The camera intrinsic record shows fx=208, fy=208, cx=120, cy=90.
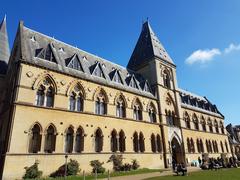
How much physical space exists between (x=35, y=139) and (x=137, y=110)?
1658cm

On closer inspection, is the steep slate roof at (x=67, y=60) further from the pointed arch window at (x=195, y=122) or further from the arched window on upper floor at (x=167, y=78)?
the pointed arch window at (x=195, y=122)

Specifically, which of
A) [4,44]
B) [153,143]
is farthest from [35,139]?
[4,44]

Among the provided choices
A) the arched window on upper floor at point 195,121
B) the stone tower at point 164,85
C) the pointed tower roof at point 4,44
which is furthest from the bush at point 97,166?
the arched window on upper floor at point 195,121

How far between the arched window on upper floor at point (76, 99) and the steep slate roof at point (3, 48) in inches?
462

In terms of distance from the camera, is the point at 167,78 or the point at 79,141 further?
the point at 167,78

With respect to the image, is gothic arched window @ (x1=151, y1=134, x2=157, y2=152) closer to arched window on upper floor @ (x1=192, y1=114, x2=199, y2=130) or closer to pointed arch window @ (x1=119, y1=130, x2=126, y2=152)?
pointed arch window @ (x1=119, y1=130, x2=126, y2=152)

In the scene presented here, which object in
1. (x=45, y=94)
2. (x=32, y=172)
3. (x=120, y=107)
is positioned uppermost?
(x=120, y=107)

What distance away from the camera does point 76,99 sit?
82.5 feet

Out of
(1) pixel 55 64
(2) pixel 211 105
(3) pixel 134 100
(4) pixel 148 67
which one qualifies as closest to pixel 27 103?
(1) pixel 55 64

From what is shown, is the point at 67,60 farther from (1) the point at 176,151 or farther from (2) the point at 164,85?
(1) the point at 176,151

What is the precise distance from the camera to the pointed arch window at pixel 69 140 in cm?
2268

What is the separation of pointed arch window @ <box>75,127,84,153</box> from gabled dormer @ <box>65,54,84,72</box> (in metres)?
8.16

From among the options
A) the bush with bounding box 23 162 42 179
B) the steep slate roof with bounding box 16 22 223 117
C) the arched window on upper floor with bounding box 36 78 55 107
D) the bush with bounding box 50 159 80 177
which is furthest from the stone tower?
the bush with bounding box 23 162 42 179

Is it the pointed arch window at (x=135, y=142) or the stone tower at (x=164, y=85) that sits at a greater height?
the stone tower at (x=164, y=85)
